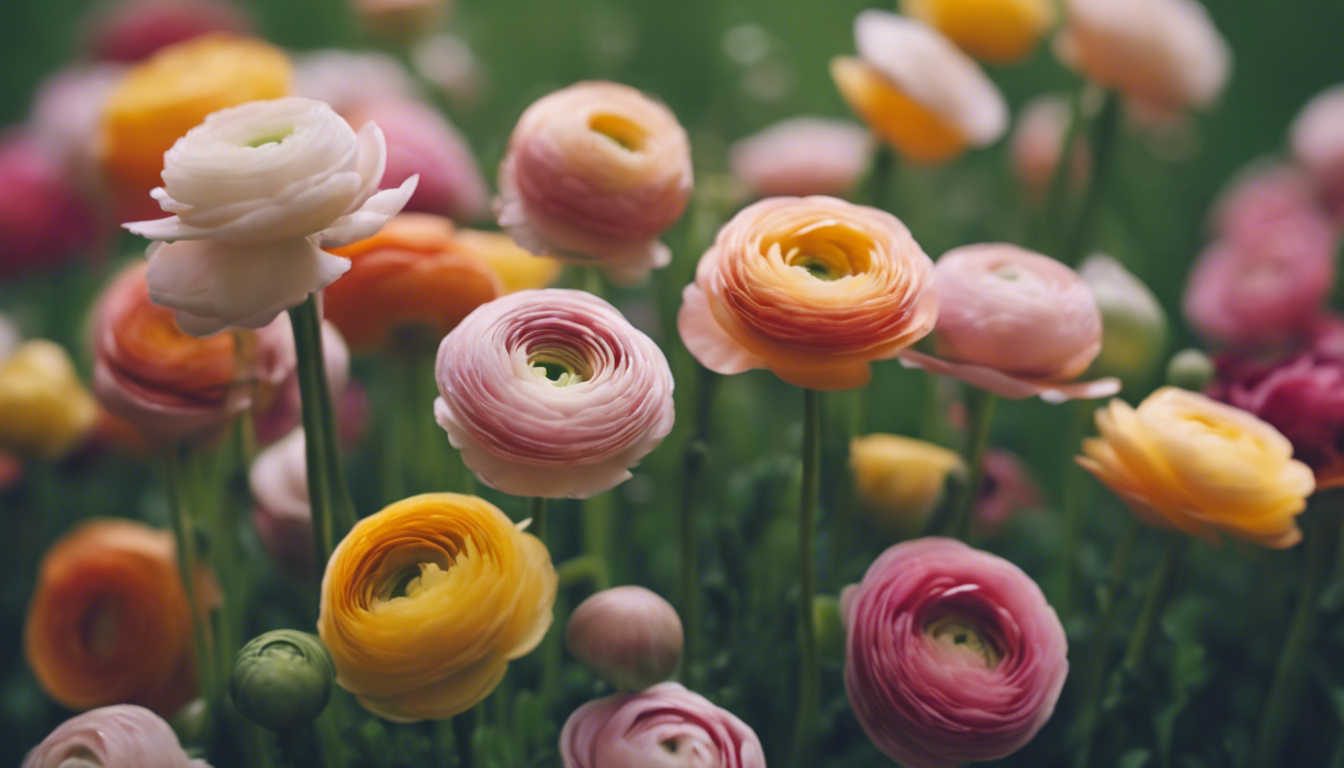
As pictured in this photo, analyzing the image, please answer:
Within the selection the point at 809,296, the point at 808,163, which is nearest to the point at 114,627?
the point at 809,296

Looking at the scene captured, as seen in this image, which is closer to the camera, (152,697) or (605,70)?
(152,697)

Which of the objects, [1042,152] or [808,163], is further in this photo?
[1042,152]

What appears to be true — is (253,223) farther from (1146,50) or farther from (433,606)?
(1146,50)

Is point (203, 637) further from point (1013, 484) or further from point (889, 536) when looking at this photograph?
point (1013, 484)

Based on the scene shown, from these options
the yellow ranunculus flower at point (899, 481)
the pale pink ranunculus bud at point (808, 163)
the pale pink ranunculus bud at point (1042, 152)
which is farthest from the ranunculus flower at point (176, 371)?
the pale pink ranunculus bud at point (1042, 152)

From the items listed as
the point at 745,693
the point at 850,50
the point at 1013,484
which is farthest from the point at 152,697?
the point at 850,50
